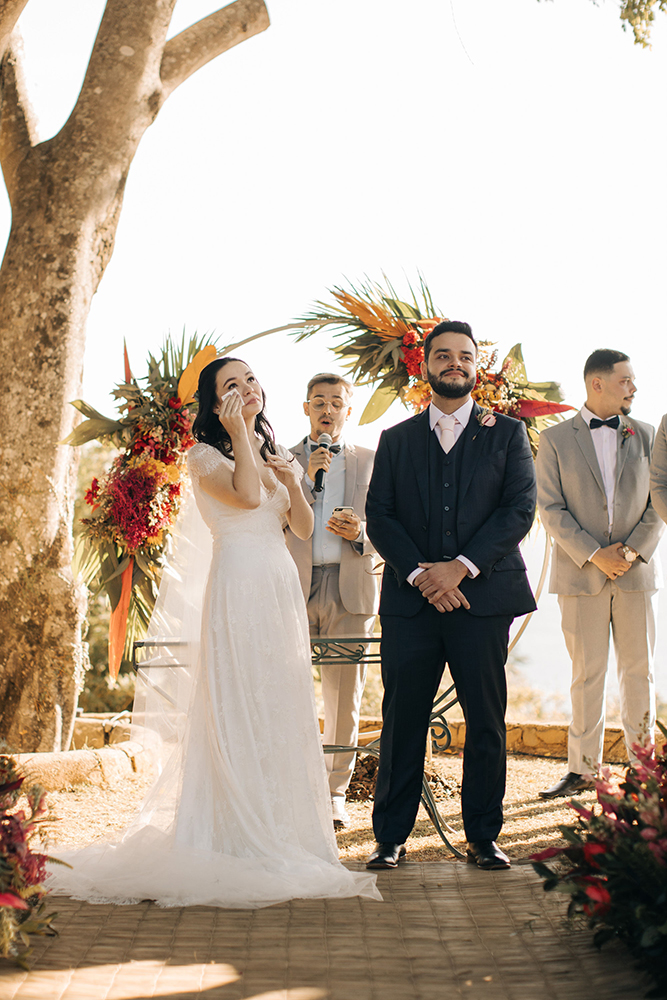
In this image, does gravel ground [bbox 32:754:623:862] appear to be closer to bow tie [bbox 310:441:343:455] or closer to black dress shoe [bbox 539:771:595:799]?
black dress shoe [bbox 539:771:595:799]

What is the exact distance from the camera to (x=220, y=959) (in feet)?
8.17

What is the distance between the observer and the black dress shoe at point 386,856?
3.48 metres

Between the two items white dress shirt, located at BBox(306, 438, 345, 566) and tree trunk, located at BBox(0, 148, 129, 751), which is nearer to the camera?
white dress shirt, located at BBox(306, 438, 345, 566)

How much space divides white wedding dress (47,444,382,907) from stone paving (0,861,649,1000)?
102 millimetres

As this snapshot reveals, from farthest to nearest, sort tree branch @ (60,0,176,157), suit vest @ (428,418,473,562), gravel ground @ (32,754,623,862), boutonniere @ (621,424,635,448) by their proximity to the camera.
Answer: tree branch @ (60,0,176,157) → boutonniere @ (621,424,635,448) → gravel ground @ (32,754,623,862) → suit vest @ (428,418,473,562)

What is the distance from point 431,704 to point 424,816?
59.9 inches

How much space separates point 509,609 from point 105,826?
8.28 feet

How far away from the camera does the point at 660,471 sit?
14.9 feet

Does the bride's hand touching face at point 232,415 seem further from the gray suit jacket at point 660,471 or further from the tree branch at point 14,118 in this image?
the tree branch at point 14,118

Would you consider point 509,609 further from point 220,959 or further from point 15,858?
point 15,858

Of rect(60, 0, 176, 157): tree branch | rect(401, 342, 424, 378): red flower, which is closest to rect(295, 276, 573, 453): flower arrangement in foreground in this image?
rect(401, 342, 424, 378): red flower

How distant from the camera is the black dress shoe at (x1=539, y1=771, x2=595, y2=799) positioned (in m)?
4.88

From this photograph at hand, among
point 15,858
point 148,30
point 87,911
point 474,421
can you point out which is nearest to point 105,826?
point 87,911

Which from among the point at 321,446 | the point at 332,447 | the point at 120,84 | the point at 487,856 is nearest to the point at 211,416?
the point at 321,446
